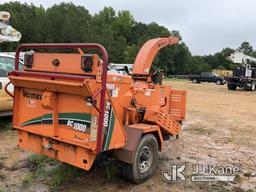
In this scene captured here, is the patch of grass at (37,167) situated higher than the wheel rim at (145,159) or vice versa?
the wheel rim at (145,159)

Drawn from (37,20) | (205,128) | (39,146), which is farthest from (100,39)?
(39,146)

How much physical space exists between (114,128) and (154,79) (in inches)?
101

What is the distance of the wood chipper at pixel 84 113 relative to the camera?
15.4 ft

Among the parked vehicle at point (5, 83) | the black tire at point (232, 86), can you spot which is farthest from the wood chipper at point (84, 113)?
the black tire at point (232, 86)

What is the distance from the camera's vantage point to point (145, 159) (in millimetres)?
5863

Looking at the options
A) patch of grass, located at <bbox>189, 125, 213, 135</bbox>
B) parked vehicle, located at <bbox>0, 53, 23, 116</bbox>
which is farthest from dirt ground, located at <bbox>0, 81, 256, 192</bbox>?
parked vehicle, located at <bbox>0, 53, 23, 116</bbox>

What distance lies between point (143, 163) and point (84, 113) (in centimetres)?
154

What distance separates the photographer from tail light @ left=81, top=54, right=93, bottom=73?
15.4 ft

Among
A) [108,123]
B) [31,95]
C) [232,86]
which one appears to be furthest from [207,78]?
[108,123]

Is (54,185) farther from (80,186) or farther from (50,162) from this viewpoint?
(50,162)

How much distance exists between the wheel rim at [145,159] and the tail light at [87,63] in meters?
1.69

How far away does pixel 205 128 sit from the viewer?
1068cm

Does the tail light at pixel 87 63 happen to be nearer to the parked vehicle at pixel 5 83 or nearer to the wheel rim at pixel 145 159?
the wheel rim at pixel 145 159

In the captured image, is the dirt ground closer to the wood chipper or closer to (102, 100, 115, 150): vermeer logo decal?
the wood chipper
